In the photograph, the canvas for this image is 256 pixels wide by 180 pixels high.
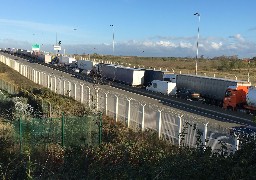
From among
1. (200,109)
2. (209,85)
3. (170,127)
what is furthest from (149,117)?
(209,85)

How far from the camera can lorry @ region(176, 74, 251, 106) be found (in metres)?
42.1

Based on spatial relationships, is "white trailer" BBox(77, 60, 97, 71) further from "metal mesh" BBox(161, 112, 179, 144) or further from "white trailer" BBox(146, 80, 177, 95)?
"metal mesh" BBox(161, 112, 179, 144)

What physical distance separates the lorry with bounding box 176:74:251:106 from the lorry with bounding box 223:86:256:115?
0.96 m

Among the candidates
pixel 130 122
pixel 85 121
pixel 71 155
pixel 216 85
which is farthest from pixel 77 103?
pixel 216 85

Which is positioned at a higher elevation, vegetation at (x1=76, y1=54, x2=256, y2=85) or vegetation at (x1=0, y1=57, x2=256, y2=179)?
vegetation at (x1=76, y1=54, x2=256, y2=85)

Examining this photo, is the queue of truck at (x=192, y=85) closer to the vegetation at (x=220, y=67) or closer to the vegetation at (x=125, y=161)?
the vegetation at (x=220, y=67)

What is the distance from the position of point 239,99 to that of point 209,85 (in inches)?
269

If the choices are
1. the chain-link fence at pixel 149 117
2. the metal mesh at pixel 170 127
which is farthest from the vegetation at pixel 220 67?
the metal mesh at pixel 170 127

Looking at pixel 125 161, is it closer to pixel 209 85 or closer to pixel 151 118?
pixel 151 118

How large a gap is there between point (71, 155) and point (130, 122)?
7339 mm

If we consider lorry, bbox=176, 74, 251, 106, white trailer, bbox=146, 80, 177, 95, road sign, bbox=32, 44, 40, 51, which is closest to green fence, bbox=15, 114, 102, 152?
lorry, bbox=176, 74, 251, 106

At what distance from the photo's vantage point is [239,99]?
3897 cm

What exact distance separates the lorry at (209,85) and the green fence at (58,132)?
79.9 feet

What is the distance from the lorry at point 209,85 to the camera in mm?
42062
